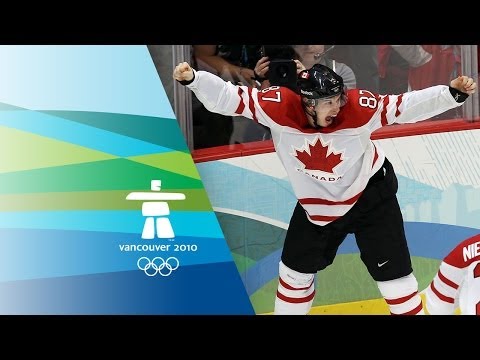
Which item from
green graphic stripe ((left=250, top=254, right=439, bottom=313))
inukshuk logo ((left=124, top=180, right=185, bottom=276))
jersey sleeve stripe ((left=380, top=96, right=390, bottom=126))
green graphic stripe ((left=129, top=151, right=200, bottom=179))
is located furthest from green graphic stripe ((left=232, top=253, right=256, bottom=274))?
jersey sleeve stripe ((left=380, top=96, right=390, bottom=126))

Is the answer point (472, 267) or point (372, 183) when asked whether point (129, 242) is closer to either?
point (372, 183)

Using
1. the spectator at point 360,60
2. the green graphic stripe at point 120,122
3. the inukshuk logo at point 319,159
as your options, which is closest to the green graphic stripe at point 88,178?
the green graphic stripe at point 120,122

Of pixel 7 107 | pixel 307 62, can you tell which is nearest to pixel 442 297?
pixel 307 62

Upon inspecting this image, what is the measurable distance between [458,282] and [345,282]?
66 centimetres

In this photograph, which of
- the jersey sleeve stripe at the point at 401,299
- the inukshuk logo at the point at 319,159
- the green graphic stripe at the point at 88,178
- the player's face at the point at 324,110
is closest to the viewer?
the player's face at the point at 324,110

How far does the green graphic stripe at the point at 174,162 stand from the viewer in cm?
665

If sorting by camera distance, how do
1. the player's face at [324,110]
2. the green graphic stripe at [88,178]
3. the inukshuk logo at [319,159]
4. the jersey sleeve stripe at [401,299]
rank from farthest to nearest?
the jersey sleeve stripe at [401,299], the green graphic stripe at [88,178], the inukshuk logo at [319,159], the player's face at [324,110]

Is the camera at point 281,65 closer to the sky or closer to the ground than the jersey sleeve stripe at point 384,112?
closer to the sky

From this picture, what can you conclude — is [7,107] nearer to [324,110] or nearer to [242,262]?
Answer: [242,262]

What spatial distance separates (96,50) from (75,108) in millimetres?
354

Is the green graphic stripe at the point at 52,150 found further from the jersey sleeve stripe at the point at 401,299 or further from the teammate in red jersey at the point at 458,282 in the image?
the teammate in red jersey at the point at 458,282

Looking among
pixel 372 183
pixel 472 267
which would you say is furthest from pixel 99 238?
pixel 472 267

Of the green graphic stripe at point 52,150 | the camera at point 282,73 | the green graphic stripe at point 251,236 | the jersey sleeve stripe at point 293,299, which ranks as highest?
the camera at point 282,73

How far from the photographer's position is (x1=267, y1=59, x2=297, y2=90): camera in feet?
21.8
